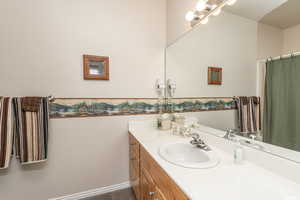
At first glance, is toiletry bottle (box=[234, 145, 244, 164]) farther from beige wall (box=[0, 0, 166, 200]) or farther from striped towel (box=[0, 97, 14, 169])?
striped towel (box=[0, 97, 14, 169])

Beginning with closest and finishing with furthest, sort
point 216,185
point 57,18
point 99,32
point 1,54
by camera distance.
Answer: point 216,185, point 1,54, point 57,18, point 99,32

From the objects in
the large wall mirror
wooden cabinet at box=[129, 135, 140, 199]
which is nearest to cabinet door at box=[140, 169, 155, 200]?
wooden cabinet at box=[129, 135, 140, 199]

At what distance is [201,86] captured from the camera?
54.8 inches

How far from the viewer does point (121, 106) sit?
1.66 m

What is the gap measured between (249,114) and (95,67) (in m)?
1.54

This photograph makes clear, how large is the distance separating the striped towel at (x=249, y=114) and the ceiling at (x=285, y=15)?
1.42 feet

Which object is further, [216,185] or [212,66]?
[212,66]

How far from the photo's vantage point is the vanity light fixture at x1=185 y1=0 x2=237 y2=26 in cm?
108

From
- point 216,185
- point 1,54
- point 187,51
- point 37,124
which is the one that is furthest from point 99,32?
point 216,185

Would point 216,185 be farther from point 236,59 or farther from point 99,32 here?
point 99,32

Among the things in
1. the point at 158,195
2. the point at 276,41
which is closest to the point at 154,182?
the point at 158,195

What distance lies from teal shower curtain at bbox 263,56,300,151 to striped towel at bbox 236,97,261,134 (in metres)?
0.05

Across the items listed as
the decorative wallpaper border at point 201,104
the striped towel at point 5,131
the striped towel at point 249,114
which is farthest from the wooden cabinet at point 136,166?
the striped towel at point 5,131

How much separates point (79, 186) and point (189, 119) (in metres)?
1.51
